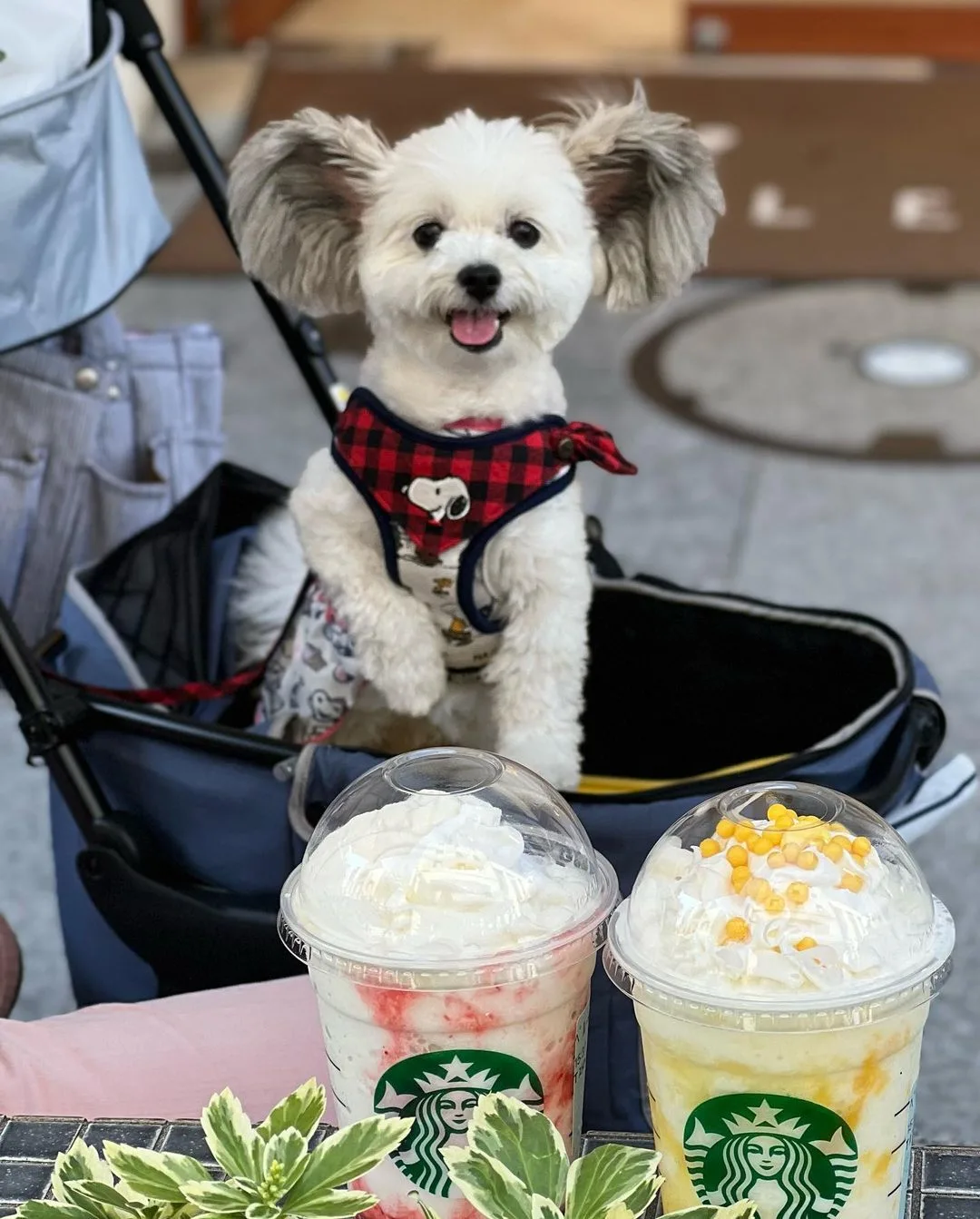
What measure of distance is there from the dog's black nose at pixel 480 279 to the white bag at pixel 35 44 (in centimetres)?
40

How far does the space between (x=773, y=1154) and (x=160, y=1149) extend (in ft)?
1.05

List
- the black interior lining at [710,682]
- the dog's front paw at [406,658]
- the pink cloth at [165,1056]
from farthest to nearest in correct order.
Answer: the black interior lining at [710,682] → the dog's front paw at [406,658] → the pink cloth at [165,1056]

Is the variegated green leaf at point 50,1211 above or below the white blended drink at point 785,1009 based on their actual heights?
below

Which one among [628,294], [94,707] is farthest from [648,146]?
[94,707]

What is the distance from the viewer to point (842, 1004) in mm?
742

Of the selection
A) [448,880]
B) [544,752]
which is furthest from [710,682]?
[448,880]

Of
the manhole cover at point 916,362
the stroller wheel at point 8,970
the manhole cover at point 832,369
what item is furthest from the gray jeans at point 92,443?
the manhole cover at point 916,362

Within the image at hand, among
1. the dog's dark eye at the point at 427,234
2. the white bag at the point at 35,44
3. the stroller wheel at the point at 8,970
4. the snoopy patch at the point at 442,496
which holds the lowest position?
the stroller wheel at the point at 8,970

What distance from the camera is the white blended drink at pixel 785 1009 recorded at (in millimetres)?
749

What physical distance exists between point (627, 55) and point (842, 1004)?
5.73m

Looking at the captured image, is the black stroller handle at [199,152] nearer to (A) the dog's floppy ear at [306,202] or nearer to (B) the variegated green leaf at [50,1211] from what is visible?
(A) the dog's floppy ear at [306,202]

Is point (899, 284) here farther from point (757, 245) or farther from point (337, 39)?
point (337, 39)

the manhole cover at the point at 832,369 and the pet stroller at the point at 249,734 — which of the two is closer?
the pet stroller at the point at 249,734

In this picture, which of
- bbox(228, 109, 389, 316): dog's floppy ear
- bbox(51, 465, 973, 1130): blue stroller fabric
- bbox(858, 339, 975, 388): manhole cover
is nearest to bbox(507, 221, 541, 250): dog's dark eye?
bbox(228, 109, 389, 316): dog's floppy ear
